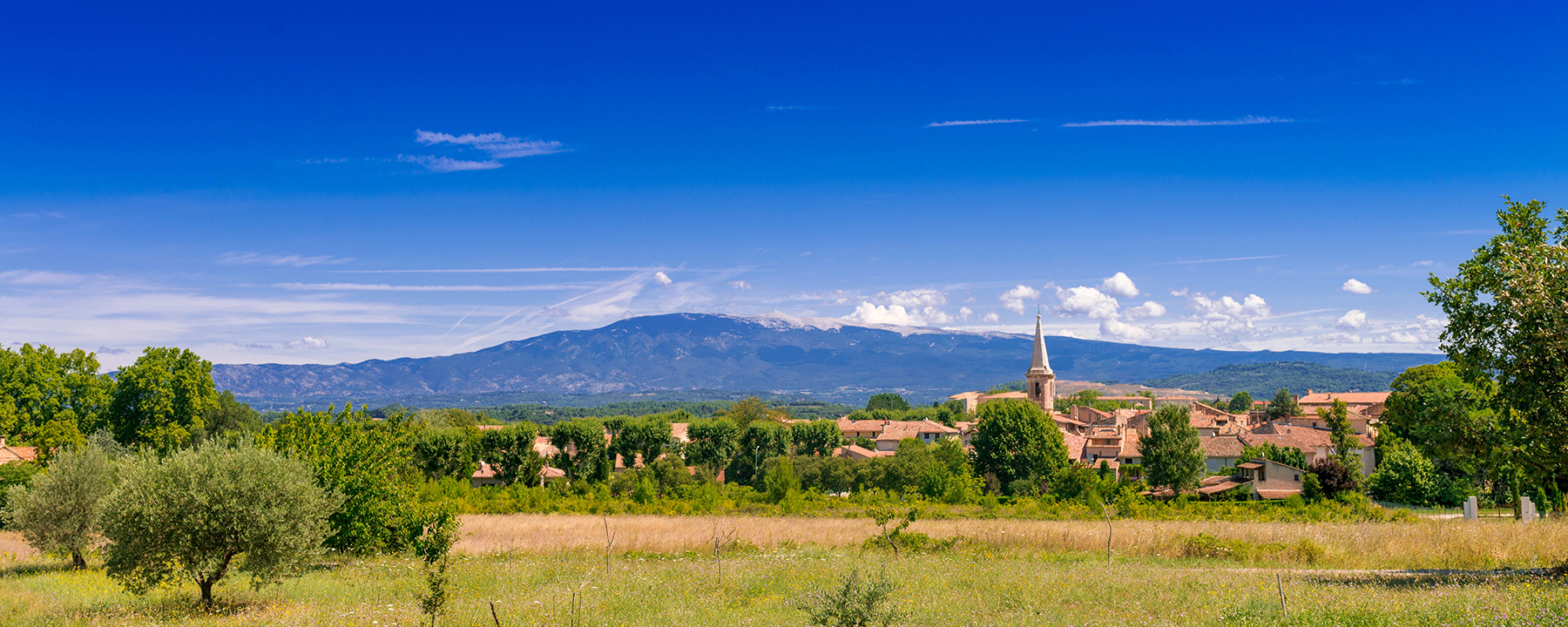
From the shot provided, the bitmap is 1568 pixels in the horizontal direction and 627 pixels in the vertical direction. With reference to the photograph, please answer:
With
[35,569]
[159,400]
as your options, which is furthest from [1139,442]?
[159,400]

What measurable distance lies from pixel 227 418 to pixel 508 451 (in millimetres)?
24526

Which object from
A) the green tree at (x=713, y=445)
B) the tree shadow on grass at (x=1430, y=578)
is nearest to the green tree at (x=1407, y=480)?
the tree shadow on grass at (x=1430, y=578)

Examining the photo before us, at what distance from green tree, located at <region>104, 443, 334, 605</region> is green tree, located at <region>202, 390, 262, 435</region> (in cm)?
5880

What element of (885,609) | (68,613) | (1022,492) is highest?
(885,609)

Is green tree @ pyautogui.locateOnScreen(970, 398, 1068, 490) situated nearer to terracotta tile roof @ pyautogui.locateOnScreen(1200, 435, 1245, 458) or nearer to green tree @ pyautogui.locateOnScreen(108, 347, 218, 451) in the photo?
terracotta tile roof @ pyautogui.locateOnScreen(1200, 435, 1245, 458)

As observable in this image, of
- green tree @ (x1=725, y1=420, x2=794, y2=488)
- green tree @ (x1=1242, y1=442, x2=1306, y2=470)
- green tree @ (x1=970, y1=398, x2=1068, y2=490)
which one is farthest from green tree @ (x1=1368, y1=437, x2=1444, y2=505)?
green tree @ (x1=725, y1=420, x2=794, y2=488)

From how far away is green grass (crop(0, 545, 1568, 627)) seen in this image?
49.2ft

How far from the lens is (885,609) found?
12.7 meters

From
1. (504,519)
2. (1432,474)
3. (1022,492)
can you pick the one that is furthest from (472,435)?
(1432,474)

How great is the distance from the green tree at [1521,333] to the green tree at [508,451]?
65.9m

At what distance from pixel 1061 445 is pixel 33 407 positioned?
74.5 m

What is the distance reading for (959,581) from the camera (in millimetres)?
20641

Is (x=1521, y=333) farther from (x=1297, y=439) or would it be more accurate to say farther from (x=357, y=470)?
(x=1297, y=439)

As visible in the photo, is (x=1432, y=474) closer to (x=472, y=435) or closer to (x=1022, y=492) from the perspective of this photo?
(x=1022, y=492)
